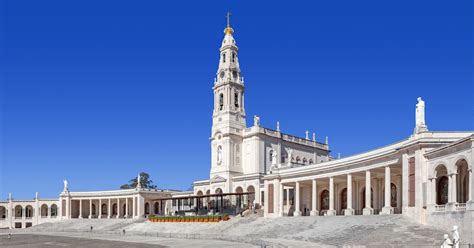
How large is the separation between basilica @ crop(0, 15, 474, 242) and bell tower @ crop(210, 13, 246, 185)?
0.54 ft

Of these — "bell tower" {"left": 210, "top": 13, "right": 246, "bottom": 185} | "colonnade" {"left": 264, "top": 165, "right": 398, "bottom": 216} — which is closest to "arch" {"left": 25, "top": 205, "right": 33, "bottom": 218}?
"bell tower" {"left": 210, "top": 13, "right": 246, "bottom": 185}

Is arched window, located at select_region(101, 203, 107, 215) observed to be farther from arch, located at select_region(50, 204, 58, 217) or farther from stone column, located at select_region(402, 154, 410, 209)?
stone column, located at select_region(402, 154, 410, 209)

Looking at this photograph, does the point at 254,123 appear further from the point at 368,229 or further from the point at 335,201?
the point at 368,229

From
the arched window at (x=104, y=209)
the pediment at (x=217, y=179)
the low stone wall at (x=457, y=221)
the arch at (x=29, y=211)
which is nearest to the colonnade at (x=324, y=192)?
the low stone wall at (x=457, y=221)

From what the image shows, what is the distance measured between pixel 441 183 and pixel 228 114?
48113mm

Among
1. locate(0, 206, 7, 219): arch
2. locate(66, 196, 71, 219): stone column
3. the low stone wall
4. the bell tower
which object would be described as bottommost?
locate(0, 206, 7, 219): arch

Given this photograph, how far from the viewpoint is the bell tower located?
8162 cm

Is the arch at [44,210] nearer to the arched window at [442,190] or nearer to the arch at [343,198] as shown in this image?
the arch at [343,198]

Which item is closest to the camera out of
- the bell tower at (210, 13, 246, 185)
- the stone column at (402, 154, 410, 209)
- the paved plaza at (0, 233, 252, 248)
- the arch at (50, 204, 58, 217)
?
the stone column at (402, 154, 410, 209)

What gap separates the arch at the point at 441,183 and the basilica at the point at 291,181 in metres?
0.07

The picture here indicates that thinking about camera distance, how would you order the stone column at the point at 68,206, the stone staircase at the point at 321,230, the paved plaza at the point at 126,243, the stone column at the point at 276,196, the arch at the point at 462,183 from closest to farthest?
the stone staircase at the point at 321,230 → the arch at the point at 462,183 → the paved plaza at the point at 126,243 → the stone column at the point at 276,196 → the stone column at the point at 68,206

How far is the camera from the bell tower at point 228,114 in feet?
268

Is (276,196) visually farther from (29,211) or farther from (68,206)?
(29,211)

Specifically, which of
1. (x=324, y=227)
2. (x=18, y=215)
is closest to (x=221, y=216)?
(x=324, y=227)
